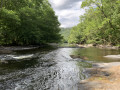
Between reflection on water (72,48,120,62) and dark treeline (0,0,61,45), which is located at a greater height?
dark treeline (0,0,61,45)

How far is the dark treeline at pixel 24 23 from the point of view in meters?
17.2

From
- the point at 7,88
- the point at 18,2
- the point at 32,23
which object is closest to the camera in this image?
the point at 7,88

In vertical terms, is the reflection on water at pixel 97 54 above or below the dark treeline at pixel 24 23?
below

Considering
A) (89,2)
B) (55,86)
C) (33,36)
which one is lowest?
(55,86)

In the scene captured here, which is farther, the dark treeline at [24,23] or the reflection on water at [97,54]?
the dark treeline at [24,23]

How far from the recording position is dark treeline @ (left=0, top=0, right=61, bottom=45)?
1725 centimetres

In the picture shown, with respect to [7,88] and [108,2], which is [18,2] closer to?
[7,88]

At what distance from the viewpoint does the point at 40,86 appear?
6465 mm

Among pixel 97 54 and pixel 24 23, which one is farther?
pixel 24 23

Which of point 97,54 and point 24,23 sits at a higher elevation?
point 24,23

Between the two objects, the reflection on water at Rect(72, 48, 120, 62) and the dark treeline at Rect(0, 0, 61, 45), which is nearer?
the reflection on water at Rect(72, 48, 120, 62)

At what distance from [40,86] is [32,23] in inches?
1302

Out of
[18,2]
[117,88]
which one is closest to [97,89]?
[117,88]

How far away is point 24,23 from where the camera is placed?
3425 cm
